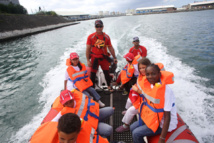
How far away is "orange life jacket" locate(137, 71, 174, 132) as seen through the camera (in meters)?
1.44

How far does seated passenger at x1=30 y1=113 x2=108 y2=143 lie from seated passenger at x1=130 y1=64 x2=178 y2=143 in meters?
0.61

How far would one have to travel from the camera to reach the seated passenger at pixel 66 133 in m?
1.10

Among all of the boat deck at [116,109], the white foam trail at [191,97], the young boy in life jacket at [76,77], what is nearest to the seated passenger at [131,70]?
the boat deck at [116,109]

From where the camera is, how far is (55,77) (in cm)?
516

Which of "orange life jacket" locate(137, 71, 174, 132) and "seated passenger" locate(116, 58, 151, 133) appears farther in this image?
"seated passenger" locate(116, 58, 151, 133)

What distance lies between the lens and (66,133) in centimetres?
109

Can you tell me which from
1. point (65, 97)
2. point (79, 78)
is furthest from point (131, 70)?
point (65, 97)

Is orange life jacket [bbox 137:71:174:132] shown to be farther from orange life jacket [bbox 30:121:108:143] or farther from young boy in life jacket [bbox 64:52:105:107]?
young boy in life jacket [bbox 64:52:105:107]

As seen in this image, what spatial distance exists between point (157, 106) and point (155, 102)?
53 mm

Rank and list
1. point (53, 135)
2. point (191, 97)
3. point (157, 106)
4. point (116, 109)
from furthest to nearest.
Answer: point (191, 97)
point (116, 109)
point (157, 106)
point (53, 135)

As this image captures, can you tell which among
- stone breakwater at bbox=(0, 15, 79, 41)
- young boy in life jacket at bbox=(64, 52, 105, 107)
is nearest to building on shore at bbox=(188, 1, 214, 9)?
stone breakwater at bbox=(0, 15, 79, 41)

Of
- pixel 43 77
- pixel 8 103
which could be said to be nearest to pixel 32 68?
pixel 43 77

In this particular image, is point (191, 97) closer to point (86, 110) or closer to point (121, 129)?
point (121, 129)

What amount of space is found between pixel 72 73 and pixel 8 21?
2269 centimetres
